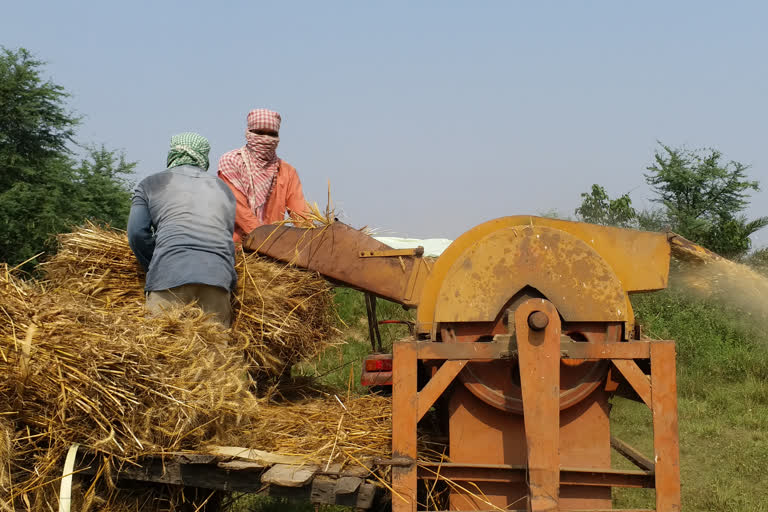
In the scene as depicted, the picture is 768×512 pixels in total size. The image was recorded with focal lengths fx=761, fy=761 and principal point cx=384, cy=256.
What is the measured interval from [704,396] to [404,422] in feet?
22.0

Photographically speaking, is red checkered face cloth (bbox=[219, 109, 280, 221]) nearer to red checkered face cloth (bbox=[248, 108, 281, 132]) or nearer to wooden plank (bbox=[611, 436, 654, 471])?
red checkered face cloth (bbox=[248, 108, 281, 132])

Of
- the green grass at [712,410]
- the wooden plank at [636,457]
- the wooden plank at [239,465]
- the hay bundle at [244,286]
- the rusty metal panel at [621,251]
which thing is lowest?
the green grass at [712,410]

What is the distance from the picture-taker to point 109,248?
4711mm

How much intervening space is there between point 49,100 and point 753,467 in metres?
14.2

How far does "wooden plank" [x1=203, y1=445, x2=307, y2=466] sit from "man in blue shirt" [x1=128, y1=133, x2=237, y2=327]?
0.92 m

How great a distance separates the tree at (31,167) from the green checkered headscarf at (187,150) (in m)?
10.0

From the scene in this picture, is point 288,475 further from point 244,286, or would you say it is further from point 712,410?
point 712,410

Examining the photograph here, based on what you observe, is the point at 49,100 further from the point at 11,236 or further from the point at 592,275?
the point at 592,275

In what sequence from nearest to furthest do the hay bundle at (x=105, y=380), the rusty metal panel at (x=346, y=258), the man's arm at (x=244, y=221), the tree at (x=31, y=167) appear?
the hay bundle at (x=105, y=380) < the rusty metal panel at (x=346, y=258) < the man's arm at (x=244, y=221) < the tree at (x=31, y=167)

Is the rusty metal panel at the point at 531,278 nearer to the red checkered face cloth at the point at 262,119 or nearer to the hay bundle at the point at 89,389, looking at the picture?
the hay bundle at the point at 89,389

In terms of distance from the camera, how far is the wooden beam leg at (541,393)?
3320mm

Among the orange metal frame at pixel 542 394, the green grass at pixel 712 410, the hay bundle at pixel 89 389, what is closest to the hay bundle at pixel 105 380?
the hay bundle at pixel 89 389

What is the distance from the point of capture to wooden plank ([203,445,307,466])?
3472 mm

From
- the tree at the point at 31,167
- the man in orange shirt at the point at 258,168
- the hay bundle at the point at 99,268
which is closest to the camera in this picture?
the hay bundle at the point at 99,268
